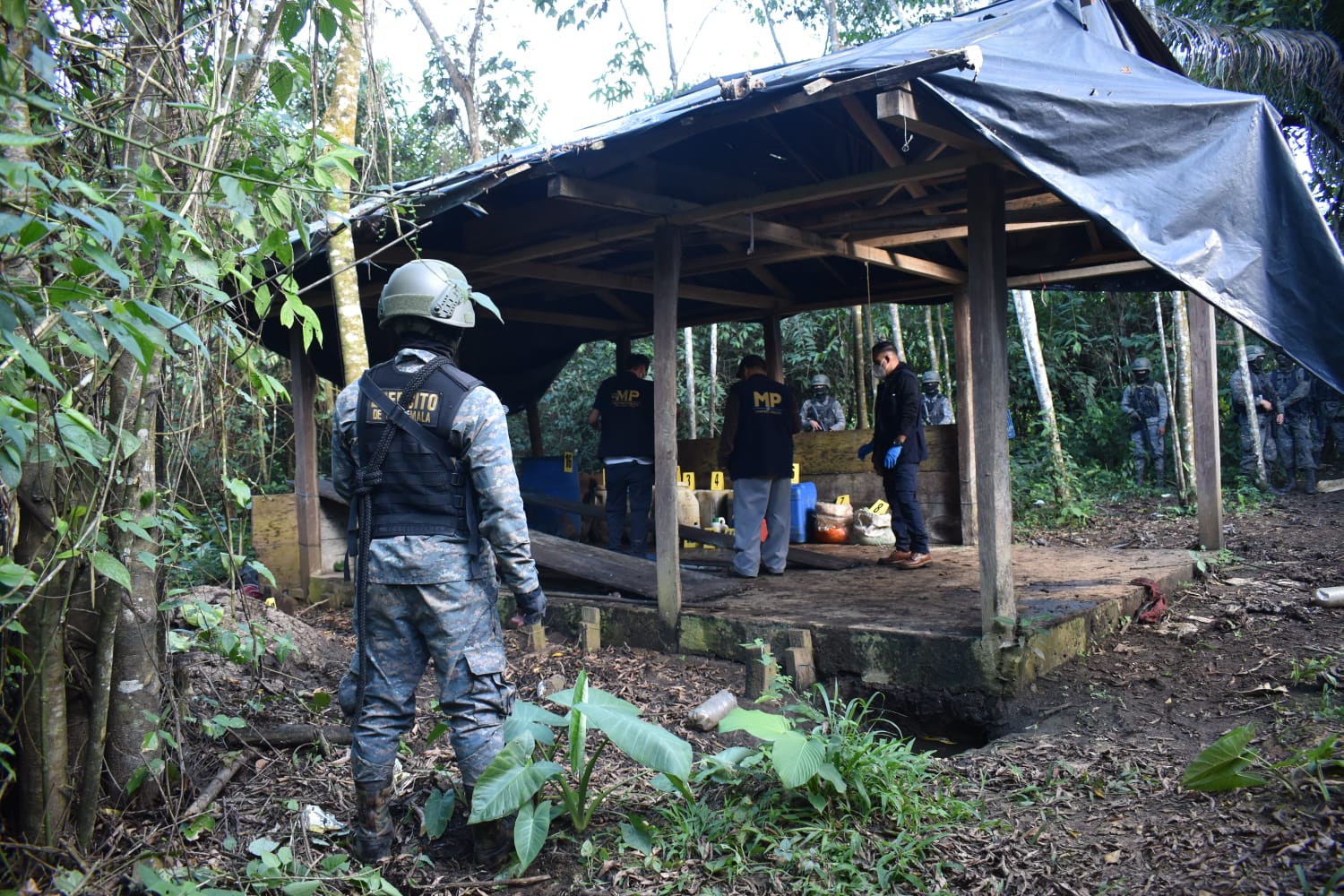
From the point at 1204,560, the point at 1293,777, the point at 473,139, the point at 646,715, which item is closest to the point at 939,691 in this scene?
the point at 646,715

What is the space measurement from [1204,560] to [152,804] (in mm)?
7580

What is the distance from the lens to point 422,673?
138 inches

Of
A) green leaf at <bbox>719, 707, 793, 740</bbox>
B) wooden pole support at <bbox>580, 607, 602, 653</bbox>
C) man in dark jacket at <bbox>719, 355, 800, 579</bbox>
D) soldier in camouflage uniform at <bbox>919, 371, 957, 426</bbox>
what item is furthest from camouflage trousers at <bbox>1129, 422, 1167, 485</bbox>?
green leaf at <bbox>719, 707, 793, 740</bbox>

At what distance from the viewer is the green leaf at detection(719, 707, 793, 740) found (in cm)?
364

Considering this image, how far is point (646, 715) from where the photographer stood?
5.20m

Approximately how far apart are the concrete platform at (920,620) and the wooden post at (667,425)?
15cm

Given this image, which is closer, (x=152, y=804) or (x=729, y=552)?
(x=152, y=804)

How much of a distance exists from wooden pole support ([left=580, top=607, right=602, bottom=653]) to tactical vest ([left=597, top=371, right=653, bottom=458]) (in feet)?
7.92

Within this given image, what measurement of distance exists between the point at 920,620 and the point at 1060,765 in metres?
1.60

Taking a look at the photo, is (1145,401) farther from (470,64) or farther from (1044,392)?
(470,64)

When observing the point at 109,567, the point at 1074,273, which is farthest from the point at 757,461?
the point at 109,567

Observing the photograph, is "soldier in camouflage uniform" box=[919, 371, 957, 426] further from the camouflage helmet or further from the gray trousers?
the camouflage helmet

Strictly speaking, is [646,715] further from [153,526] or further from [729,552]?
[729,552]

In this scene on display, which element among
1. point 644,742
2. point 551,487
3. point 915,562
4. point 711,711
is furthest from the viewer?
point 551,487
